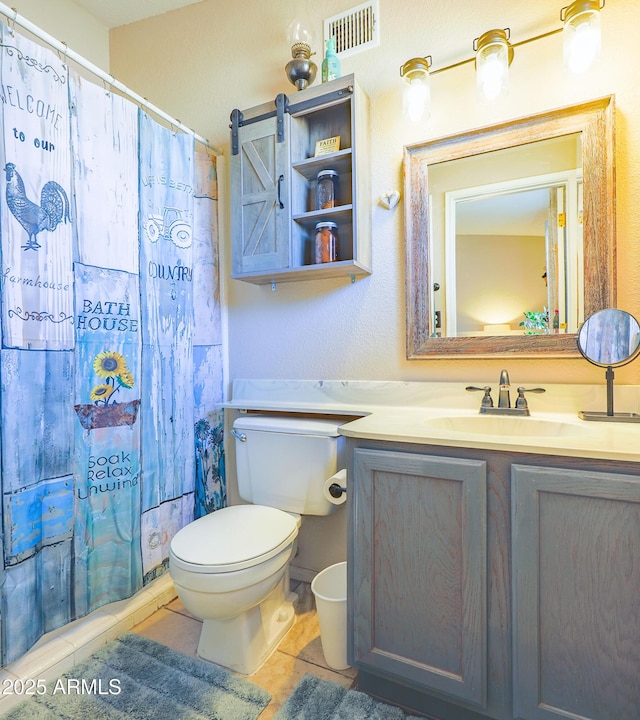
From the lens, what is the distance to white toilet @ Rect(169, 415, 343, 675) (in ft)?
3.90

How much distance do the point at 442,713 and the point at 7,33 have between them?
226 cm

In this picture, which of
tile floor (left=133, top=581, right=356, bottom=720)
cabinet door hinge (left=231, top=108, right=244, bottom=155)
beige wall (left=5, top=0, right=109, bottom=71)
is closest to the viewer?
tile floor (left=133, top=581, right=356, bottom=720)

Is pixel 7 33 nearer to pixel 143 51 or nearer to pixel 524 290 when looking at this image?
pixel 143 51

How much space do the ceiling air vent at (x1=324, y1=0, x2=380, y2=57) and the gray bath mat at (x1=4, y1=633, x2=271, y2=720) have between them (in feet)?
7.72

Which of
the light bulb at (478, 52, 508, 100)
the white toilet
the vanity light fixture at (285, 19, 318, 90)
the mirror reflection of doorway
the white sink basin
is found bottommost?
A: the white toilet

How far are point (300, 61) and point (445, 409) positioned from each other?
1483 millimetres

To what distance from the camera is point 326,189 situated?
159 cm

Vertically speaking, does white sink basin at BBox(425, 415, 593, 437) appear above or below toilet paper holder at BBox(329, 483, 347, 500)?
above

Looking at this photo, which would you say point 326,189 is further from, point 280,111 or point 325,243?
point 280,111

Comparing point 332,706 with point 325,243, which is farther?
point 325,243

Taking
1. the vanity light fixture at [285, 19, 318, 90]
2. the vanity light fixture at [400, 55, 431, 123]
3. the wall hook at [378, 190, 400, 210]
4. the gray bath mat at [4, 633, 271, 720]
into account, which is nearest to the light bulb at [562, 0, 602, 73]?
the vanity light fixture at [400, 55, 431, 123]

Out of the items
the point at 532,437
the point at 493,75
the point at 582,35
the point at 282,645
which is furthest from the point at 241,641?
the point at 582,35

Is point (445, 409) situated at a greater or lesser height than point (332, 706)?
greater

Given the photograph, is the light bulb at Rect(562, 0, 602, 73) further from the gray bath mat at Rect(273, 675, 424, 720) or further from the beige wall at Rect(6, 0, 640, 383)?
the gray bath mat at Rect(273, 675, 424, 720)
